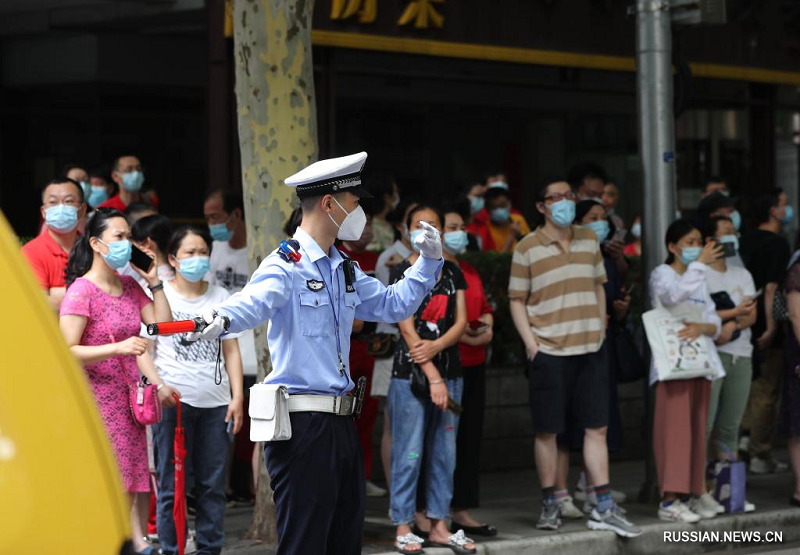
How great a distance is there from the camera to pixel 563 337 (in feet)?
27.6

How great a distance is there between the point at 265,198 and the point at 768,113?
34.4 ft

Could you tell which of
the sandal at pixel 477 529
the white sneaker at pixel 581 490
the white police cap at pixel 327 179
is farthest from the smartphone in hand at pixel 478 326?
the white police cap at pixel 327 179

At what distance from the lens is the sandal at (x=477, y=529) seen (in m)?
8.25

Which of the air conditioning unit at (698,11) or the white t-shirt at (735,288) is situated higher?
the air conditioning unit at (698,11)

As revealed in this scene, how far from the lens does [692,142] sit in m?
16.5

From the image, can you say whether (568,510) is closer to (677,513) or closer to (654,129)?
(677,513)

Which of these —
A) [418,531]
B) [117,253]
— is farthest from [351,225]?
[418,531]

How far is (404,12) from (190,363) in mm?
6244

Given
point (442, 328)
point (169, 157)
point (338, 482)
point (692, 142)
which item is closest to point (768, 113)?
point (692, 142)

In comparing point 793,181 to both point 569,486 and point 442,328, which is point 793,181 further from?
point 442,328

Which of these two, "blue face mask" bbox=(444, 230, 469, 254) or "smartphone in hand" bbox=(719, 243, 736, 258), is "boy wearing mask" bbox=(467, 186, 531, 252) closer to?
"smartphone in hand" bbox=(719, 243, 736, 258)

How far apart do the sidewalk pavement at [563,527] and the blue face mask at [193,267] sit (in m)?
1.55

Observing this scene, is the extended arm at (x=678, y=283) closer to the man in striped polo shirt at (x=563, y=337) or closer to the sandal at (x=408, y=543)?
the man in striped polo shirt at (x=563, y=337)

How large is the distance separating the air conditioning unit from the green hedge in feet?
7.20
